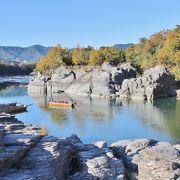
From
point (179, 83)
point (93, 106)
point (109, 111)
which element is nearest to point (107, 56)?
A: point (179, 83)

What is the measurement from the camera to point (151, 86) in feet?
308

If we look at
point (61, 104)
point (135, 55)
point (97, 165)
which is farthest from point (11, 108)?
point (135, 55)

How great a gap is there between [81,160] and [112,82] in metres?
81.5

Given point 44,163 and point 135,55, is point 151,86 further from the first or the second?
point 44,163

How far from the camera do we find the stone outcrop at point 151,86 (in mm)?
94188

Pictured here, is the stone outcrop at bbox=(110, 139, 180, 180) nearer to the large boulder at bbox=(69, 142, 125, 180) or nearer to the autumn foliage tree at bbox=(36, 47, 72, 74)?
the large boulder at bbox=(69, 142, 125, 180)

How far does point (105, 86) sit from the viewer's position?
105625mm

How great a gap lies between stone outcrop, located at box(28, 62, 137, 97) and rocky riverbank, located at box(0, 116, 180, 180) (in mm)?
73693

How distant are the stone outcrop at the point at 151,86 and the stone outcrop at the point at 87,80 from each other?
545 cm

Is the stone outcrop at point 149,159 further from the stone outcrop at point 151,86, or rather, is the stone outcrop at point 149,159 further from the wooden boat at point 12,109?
the stone outcrop at point 151,86

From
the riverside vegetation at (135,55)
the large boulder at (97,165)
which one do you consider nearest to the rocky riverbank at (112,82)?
the riverside vegetation at (135,55)

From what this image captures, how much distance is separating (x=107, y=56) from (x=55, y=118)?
238 feet

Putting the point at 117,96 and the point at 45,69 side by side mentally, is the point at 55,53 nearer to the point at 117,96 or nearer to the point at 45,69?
the point at 45,69

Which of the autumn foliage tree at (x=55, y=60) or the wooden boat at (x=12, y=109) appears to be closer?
the wooden boat at (x=12, y=109)
